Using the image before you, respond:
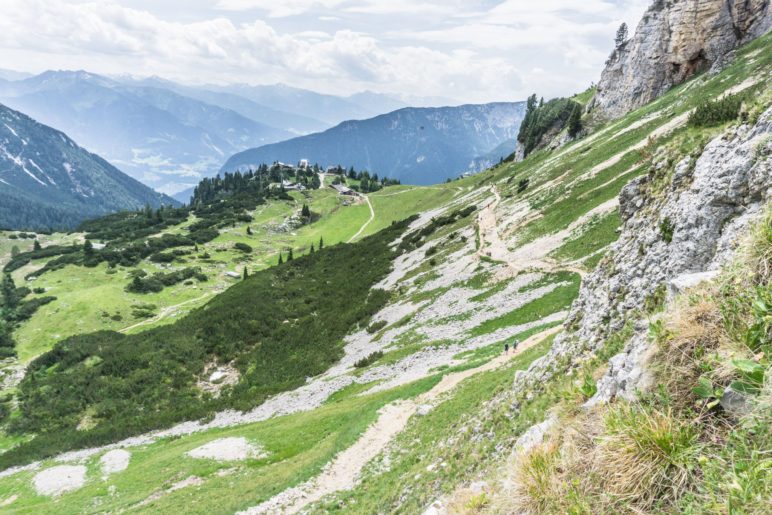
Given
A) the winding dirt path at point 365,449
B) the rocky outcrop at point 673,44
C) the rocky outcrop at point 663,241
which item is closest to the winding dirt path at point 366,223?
the rocky outcrop at point 673,44

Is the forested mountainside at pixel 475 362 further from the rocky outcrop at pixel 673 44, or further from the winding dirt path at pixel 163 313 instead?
the rocky outcrop at pixel 673 44

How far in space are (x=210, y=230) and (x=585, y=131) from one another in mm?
133329

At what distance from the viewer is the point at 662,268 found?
1113cm

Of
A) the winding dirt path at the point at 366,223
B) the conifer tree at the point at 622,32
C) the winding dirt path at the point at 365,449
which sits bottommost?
the winding dirt path at the point at 365,449

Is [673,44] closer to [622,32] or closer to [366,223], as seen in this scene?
[622,32]

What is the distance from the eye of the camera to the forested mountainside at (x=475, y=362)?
5.53 meters

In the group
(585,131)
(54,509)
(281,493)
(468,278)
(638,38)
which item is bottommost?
(54,509)

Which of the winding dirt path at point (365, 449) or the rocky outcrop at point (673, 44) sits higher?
the rocky outcrop at point (673, 44)

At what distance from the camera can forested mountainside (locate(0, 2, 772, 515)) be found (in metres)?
5.53

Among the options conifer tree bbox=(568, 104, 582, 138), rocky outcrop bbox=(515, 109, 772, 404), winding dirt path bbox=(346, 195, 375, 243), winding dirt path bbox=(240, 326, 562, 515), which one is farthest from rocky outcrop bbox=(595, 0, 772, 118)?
rocky outcrop bbox=(515, 109, 772, 404)

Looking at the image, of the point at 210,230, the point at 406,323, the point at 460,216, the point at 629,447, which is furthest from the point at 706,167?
the point at 210,230

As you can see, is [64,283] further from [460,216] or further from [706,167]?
[706,167]

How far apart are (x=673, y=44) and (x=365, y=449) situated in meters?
109

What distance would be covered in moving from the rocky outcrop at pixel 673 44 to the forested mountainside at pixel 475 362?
447cm
